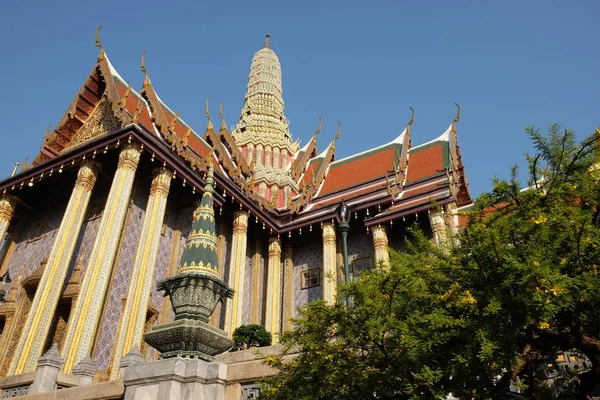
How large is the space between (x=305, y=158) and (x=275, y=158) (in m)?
1.29

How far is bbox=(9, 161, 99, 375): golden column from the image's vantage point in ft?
30.0

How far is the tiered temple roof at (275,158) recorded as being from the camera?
13.6 meters

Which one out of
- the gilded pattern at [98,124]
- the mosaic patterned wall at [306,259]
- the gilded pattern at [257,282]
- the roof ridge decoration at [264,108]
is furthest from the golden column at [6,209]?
the roof ridge decoration at [264,108]

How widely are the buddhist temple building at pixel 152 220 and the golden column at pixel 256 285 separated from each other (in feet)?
0.11

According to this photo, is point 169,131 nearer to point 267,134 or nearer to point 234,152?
point 234,152

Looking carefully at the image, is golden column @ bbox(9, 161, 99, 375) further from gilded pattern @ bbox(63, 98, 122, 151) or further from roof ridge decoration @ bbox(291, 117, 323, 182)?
roof ridge decoration @ bbox(291, 117, 323, 182)

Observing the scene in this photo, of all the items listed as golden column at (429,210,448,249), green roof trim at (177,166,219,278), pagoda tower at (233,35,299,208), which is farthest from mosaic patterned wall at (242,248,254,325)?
green roof trim at (177,166,219,278)

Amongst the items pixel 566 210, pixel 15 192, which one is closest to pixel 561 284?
pixel 566 210

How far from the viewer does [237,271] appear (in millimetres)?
13289

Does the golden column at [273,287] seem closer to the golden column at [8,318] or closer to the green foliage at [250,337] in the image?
the green foliage at [250,337]

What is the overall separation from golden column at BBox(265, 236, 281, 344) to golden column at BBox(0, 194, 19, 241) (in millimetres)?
7472

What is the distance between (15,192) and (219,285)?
11904 millimetres

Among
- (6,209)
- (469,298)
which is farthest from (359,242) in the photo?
(469,298)

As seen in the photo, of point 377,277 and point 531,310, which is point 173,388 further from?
point 531,310
